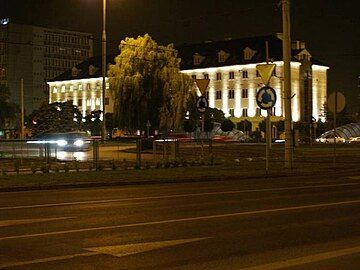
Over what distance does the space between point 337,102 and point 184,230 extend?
19.6 metres

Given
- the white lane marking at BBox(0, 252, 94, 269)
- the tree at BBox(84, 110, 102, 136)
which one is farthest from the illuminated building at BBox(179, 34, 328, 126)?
the white lane marking at BBox(0, 252, 94, 269)

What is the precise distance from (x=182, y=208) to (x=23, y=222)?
3.71 meters

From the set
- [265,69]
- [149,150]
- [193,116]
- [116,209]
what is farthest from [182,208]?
[193,116]

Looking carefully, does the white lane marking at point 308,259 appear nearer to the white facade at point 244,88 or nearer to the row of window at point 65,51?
the white facade at point 244,88

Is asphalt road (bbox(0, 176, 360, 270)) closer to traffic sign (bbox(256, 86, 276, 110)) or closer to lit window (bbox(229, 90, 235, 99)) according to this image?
traffic sign (bbox(256, 86, 276, 110))

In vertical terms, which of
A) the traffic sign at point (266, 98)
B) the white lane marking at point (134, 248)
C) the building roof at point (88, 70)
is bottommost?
the white lane marking at point (134, 248)

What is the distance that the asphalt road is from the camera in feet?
28.5

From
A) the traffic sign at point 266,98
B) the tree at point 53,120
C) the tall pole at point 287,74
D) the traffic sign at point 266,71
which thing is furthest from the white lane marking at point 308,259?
the tree at point 53,120

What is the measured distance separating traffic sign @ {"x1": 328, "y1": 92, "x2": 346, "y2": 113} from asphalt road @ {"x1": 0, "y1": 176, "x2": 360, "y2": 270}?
1139 cm

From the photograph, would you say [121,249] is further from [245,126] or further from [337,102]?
[245,126]

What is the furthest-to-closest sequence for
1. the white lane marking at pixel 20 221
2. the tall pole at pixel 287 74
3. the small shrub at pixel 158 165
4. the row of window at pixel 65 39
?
the row of window at pixel 65 39 < the small shrub at pixel 158 165 < the tall pole at pixel 287 74 < the white lane marking at pixel 20 221

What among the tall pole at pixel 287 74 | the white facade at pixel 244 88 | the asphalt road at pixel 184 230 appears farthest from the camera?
the white facade at pixel 244 88

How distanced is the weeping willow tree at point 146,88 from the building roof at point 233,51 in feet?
159

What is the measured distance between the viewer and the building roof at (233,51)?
4400 inches
